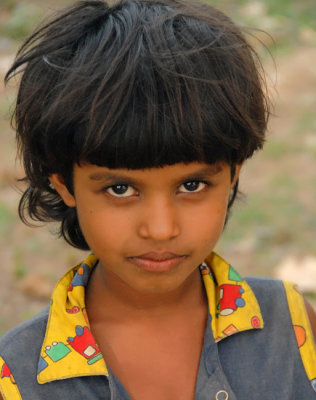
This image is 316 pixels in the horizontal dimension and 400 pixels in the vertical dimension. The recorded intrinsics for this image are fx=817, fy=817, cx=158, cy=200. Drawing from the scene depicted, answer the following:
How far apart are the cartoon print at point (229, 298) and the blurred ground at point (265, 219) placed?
1.12m

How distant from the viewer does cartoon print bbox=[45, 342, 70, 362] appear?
1.79m

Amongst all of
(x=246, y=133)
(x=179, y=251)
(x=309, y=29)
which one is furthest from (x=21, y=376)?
(x=309, y=29)

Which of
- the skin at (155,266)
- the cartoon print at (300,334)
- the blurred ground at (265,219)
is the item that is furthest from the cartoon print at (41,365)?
the blurred ground at (265,219)

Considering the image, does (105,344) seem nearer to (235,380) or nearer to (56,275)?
(235,380)

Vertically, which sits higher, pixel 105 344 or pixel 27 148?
pixel 27 148

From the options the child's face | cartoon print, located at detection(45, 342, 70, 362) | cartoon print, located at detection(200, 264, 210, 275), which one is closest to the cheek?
the child's face

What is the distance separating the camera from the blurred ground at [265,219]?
12.3 feet

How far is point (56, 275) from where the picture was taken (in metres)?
3.79

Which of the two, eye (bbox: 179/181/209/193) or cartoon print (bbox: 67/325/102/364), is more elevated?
eye (bbox: 179/181/209/193)

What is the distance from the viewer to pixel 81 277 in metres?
1.96

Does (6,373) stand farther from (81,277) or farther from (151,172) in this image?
(151,172)

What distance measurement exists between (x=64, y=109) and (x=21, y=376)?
1.93ft

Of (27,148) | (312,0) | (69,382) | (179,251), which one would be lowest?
(69,382)

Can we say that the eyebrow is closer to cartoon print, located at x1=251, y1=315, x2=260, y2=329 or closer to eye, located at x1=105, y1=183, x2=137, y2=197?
eye, located at x1=105, y1=183, x2=137, y2=197
